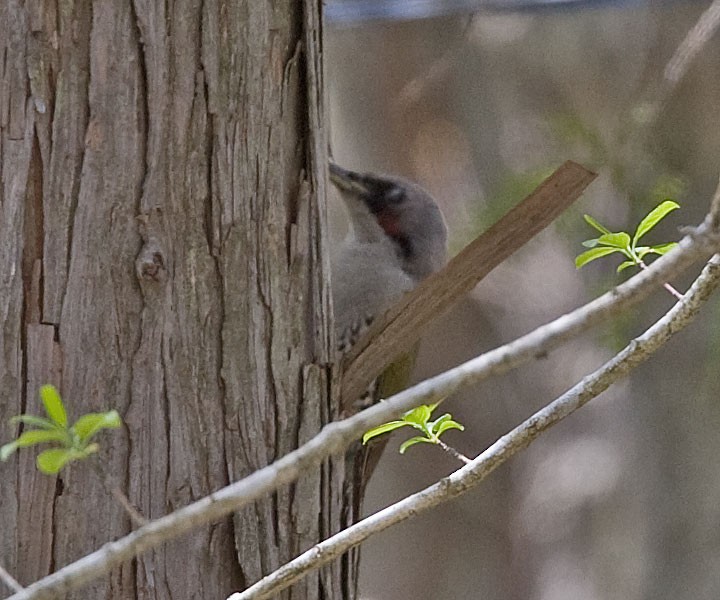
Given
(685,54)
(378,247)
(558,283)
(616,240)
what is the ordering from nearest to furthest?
(616,240), (378,247), (685,54), (558,283)

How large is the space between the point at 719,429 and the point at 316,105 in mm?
3166

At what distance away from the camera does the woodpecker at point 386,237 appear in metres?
2.32

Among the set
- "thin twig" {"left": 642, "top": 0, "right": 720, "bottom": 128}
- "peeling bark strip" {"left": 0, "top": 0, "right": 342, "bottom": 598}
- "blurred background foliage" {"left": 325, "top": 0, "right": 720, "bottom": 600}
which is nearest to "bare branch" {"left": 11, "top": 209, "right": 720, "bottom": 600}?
"peeling bark strip" {"left": 0, "top": 0, "right": 342, "bottom": 598}

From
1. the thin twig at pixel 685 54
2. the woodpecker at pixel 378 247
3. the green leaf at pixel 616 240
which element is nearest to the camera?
the green leaf at pixel 616 240

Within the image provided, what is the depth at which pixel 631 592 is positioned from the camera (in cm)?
450

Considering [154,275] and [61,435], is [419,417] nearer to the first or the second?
[154,275]

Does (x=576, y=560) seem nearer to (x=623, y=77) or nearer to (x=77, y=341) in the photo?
(x=623, y=77)

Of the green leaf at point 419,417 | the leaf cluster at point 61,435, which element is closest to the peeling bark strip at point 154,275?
the green leaf at point 419,417

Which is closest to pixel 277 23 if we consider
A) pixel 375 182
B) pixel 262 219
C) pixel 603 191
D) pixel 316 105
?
pixel 316 105

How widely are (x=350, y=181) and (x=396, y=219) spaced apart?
13cm

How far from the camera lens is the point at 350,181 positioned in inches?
96.0

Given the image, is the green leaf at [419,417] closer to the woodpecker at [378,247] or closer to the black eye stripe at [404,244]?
the woodpecker at [378,247]

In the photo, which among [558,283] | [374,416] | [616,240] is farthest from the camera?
[558,283]

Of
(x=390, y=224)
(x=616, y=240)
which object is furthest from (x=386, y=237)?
(x=616, y=240)
